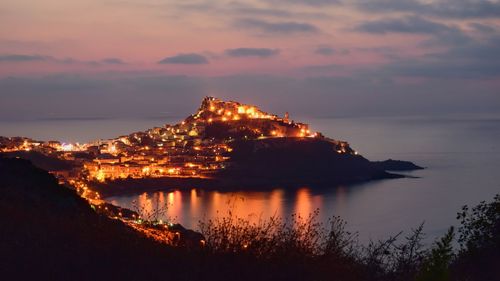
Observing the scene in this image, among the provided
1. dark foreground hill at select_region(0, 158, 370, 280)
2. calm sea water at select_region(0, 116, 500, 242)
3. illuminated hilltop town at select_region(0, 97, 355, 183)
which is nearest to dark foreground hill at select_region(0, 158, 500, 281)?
dark foreground hill at select_region(0, 158, 370, 280)

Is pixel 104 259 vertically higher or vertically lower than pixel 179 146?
lower

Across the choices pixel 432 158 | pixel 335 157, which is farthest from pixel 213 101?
pixel 432 158

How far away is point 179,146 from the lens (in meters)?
56.2

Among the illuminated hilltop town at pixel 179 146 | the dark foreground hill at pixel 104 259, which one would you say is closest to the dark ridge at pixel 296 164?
the illuminated hilltop town at pixel 179 146

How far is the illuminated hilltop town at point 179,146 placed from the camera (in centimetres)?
→ 4569

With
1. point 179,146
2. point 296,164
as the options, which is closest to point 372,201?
point 296,164

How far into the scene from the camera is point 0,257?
432cm

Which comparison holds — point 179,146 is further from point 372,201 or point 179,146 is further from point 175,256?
point 175,256

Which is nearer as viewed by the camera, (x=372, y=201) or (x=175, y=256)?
(x=175, y=256)

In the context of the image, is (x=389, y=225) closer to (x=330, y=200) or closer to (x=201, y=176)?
(x=330, y=200)

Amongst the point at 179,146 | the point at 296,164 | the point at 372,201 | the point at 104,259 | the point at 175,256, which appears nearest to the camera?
the point at 104,259

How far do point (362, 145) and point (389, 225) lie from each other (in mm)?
55743

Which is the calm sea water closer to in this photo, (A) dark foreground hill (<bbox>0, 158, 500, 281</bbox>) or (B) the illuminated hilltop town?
(B) the illuminated hilltop town

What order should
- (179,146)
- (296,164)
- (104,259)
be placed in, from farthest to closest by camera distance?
1. (179,146)
2. (296,164)
3. (104,259)
